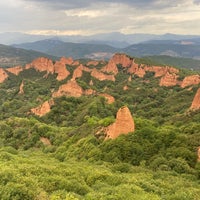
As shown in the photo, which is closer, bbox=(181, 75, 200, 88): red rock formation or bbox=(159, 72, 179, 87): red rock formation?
bbox=(181, 75, 200, 88): red rock formation

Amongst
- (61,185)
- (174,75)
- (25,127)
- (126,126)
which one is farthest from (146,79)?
(61,185)

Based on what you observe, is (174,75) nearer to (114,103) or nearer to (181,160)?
(114,103)

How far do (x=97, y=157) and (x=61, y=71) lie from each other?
102 m

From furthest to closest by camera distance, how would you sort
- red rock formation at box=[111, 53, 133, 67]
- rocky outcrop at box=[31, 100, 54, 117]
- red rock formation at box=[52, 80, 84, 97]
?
red rock formation at box=[111, 53, 133, 67]
red rock formation at box=[52, 80, 84, 97]
rocky outcrop at box=[31, 100, 54, 117]

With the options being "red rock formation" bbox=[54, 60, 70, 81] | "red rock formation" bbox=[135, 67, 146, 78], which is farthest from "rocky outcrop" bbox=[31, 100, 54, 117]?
"red rock formation" bbox=[135, 67, 146, 78]

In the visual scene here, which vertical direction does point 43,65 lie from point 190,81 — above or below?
above

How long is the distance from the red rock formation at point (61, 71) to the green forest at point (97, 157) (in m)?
44.0

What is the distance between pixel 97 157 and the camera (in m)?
46.6

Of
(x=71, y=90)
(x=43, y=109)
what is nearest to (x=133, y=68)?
(x=71, y=90)

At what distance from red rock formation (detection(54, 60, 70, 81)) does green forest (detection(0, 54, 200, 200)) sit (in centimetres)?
4395

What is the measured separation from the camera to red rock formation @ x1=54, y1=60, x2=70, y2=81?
14438 centimetres

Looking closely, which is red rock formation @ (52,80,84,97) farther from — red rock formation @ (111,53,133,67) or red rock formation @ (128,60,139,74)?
red rock formation @ (111,53,133,67)

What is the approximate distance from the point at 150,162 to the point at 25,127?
1322 inches

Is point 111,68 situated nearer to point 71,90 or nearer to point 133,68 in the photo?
point 133,68
